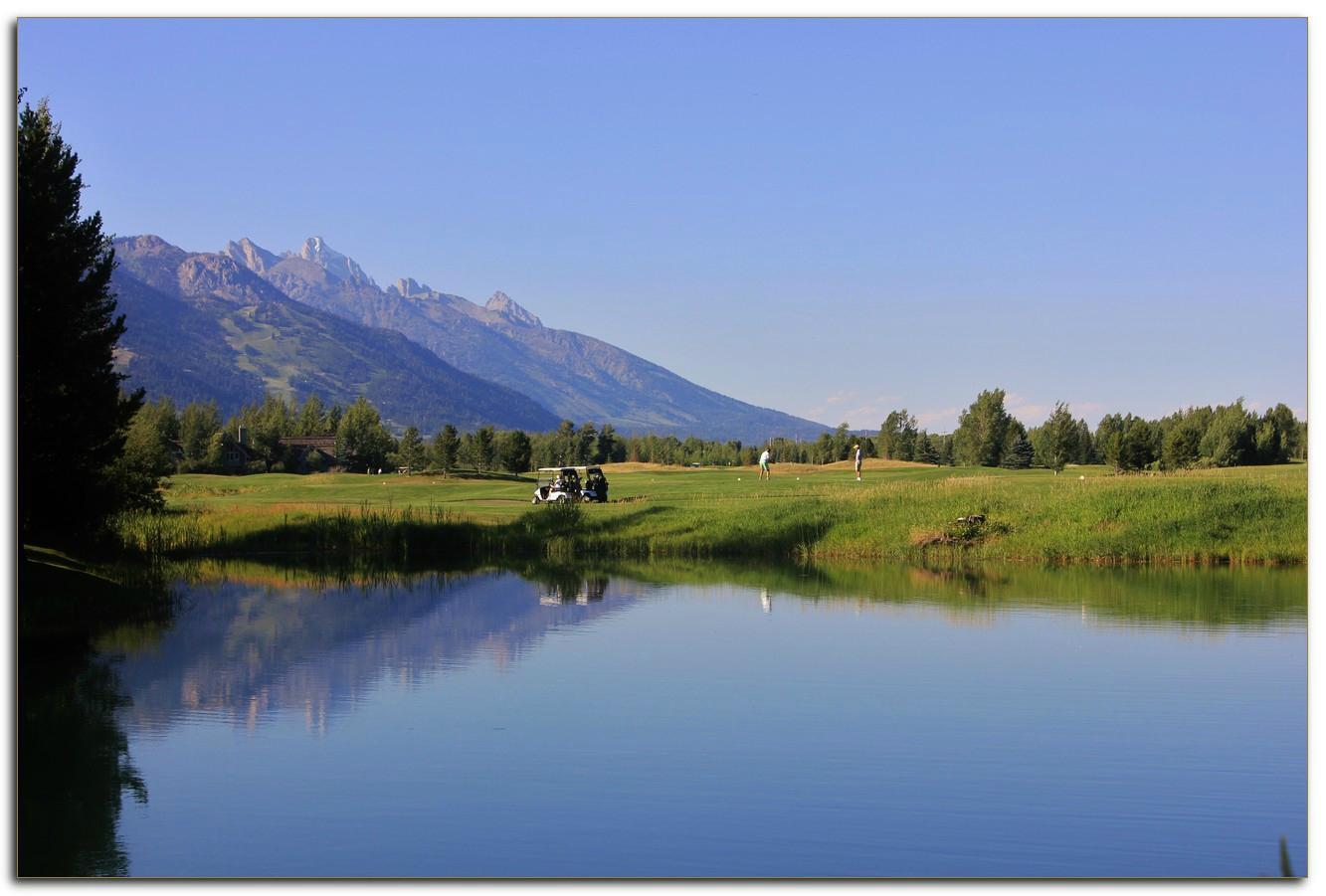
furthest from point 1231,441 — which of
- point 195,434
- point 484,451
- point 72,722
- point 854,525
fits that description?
point 195,434

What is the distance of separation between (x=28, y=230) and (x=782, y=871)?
1767 cm

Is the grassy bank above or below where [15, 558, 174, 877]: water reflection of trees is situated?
above

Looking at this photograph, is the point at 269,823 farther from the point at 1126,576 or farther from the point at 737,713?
the point at 1126,576

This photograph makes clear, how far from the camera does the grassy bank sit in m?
36.3

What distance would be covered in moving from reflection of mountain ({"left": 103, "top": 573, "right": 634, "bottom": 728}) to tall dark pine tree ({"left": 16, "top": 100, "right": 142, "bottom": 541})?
295 centimetres

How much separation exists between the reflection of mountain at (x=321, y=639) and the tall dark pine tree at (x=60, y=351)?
295cm

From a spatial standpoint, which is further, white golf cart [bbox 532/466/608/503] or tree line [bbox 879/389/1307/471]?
tree line [bbox 879/389/1307/471]

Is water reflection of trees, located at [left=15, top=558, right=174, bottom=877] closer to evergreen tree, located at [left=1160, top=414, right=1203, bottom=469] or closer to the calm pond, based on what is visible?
the calm pond

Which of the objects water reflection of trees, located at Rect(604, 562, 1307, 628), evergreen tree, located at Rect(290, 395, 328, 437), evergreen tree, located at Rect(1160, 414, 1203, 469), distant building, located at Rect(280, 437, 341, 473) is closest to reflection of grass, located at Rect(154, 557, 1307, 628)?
water reflection of trees, located at Rect(604, 562, 1307, 628)

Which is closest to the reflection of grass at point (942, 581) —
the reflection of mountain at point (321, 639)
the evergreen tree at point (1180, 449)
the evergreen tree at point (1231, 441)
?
the reflection of mountain at point (321, 639)

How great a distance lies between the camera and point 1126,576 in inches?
1276

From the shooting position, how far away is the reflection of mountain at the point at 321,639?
59.0 ft

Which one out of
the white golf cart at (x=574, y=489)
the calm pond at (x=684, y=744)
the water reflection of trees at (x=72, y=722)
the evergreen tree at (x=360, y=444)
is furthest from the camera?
the evergreen tree at (x=360, y=444)

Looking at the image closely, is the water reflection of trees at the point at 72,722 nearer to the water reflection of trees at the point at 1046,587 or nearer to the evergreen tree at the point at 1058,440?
the water reflection of trees at the point at 1046,587
